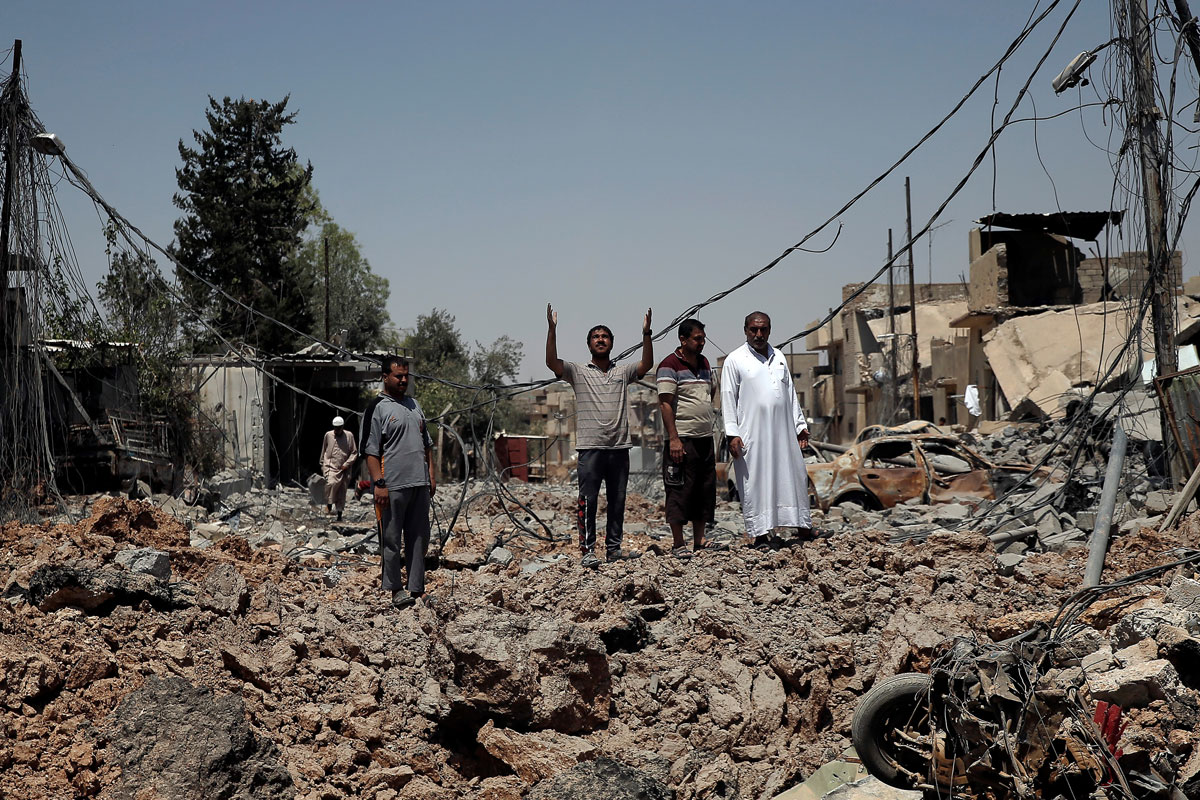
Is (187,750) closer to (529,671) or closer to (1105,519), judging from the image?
(529,671)

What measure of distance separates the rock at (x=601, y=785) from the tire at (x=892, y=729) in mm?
773

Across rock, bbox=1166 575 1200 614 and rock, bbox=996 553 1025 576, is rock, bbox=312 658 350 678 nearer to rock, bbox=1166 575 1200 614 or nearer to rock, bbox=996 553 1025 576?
rock, bbox=1166 575 1200 614

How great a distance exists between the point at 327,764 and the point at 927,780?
89.0 inches

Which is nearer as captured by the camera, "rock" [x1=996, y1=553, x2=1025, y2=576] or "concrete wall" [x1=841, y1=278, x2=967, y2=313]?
"rock" [x1=996, y1=553, x2=1025, y2=576]

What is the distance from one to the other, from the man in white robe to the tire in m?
3.52

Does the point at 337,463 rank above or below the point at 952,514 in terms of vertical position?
above

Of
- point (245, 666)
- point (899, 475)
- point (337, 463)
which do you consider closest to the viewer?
point (245, 666)

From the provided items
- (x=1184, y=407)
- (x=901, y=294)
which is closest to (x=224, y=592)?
(x=1184, y=407)

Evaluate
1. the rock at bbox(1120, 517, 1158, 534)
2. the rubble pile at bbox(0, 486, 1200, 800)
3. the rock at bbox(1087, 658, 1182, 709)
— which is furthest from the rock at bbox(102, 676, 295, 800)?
the rock at bbox(1120, 517, 1158, 534)

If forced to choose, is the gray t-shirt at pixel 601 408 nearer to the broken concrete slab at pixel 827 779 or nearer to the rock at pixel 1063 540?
the rock at pixel 1063 540

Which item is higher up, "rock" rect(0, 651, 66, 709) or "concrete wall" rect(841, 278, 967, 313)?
"concrete wall" rect(841, 278, 967, 313)

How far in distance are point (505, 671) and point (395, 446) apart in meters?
2.25

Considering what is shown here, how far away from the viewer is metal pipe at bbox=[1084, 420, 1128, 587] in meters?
5.73

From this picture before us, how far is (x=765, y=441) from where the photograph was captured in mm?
7156
